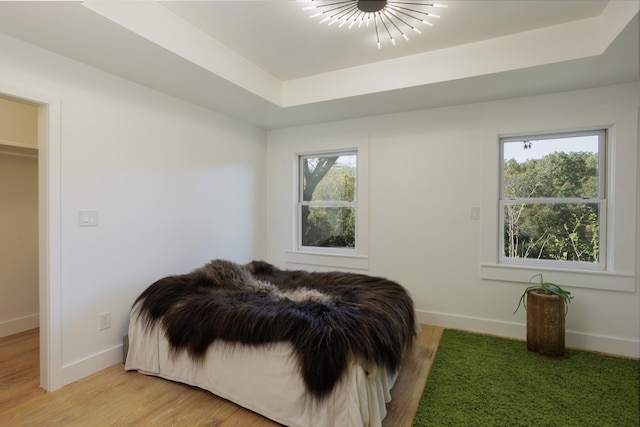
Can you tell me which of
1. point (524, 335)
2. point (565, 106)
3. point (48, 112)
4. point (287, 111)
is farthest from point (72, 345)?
point (565, 106)

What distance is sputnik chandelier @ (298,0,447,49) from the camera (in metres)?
1.92

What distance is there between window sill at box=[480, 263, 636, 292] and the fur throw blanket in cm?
112

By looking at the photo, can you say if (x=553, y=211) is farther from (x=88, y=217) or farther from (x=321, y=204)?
(x=88, y=217)

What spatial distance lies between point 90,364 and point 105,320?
31cm

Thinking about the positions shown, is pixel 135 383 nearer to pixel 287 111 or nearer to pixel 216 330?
pixel 216 330

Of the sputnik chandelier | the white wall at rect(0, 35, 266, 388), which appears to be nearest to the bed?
the white wall at rect(0, 35, 266, 388)

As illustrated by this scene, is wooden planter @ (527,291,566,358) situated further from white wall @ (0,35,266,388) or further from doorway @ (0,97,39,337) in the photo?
doorway @ (0,97,39,337)

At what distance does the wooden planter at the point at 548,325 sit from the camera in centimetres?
247

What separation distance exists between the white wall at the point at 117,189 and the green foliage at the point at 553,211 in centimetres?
301

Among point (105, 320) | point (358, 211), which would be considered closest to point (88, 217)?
point (105, 320)

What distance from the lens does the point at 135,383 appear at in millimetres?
2172

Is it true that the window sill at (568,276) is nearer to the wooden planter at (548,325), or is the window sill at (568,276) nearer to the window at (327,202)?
the wooden planter at (548,325)

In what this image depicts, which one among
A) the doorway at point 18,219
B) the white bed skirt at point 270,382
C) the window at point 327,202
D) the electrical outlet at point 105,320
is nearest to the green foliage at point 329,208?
the window at point 327,202

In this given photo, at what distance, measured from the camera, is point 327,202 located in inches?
154
